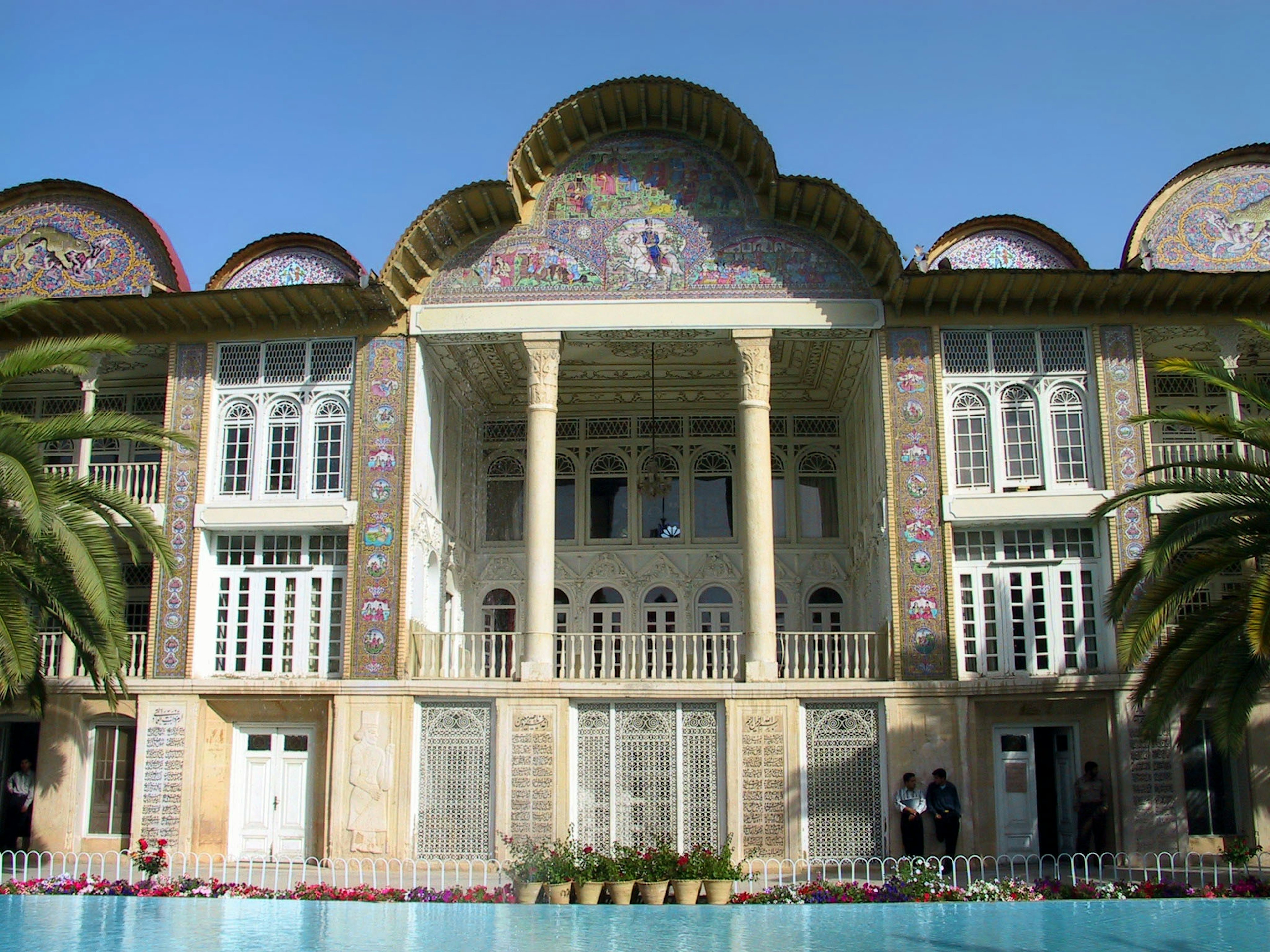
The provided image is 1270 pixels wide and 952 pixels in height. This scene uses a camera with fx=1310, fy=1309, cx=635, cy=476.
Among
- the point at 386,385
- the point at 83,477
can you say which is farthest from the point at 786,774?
the point at 83,477

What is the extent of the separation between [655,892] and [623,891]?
34 centimetres

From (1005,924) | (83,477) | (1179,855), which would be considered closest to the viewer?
(1005,924)

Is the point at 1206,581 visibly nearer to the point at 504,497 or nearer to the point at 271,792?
the point at 504,497

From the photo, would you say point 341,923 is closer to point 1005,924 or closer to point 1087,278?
point 1005,924

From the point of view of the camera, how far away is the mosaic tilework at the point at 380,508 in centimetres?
1722

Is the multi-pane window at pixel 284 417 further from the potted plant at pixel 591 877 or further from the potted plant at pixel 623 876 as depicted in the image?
the potted plant at pixel 623 876

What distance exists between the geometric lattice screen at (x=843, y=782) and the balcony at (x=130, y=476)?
960cm

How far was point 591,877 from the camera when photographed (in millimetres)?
14047

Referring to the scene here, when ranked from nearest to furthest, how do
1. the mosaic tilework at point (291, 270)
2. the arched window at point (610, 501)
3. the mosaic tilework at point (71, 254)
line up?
the mosaic tilework at point (291, 270), the mosaic tilework at point (71, 254), the arched window at point (610, 501)

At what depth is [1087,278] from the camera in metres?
17.2

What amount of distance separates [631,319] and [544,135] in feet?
9.39

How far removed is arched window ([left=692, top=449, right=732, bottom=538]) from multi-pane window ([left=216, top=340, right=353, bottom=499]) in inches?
258

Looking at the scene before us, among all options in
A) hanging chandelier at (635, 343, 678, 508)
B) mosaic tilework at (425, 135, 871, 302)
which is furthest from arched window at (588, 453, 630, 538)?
mosaic tilework at (425, 135, 871, 302)

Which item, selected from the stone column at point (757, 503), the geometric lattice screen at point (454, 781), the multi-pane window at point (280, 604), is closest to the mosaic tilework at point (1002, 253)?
the stone column at point (757, 503)
